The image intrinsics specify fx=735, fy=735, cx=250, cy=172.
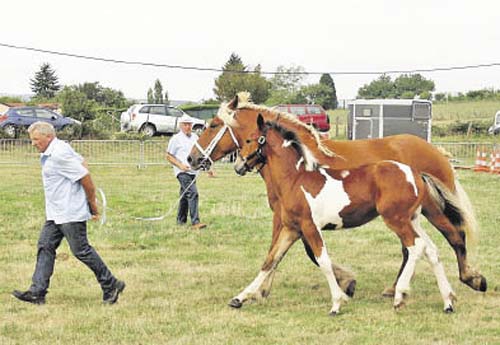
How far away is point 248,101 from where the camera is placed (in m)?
8.09

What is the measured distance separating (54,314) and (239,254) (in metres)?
3.59

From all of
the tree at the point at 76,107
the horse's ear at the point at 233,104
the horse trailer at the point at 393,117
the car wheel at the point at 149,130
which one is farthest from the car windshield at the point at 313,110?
the horse's ear at the point at 233,104

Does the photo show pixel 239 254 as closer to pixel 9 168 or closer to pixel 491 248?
pixel 491 248

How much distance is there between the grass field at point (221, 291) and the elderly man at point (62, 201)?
1.42 feet

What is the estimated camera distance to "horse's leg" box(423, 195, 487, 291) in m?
7.51

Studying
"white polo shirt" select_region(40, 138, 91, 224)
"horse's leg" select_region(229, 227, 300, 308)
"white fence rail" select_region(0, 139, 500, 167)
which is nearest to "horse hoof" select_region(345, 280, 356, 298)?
"horse's leg" select_region(229, 227, 300, 308)

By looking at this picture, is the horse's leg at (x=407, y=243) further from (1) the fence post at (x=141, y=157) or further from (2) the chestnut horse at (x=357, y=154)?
(1) the fence post at (x=141, y=157)

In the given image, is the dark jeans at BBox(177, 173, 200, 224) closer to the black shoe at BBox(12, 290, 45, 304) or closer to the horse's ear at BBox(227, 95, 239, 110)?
the horse's ear at BBox(227, 95, 239, 110)

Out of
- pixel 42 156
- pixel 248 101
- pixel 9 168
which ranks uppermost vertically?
pixel 248 101

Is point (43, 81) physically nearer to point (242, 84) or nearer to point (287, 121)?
point (242, 84)

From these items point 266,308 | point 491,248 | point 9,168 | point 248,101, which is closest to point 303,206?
point 266,308

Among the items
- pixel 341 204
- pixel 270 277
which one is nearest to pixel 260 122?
pixel 341 204

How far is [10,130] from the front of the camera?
2991 cm

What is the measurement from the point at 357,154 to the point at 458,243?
138cm
